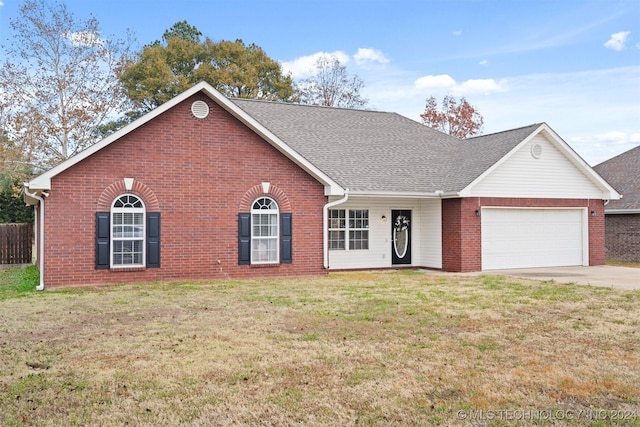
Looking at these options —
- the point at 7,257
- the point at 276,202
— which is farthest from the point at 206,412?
the point at 7,257

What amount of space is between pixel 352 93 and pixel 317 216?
88.3 ft

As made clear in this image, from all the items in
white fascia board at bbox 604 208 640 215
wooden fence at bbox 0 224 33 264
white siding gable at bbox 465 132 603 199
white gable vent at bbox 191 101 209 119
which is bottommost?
wooden fence at bbox 0 224 33 264

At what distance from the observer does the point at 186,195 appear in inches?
613

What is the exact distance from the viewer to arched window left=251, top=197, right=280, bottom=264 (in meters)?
16.4

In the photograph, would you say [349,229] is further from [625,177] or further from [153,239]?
[625,177]

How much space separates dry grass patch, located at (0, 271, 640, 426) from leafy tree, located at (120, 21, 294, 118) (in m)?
25.5

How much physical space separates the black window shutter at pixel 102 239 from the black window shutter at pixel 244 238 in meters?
3.30

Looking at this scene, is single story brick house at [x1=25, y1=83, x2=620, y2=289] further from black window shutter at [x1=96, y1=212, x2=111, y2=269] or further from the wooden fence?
the wooden fence

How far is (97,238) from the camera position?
14.5m

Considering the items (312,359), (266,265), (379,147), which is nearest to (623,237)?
(379,147)

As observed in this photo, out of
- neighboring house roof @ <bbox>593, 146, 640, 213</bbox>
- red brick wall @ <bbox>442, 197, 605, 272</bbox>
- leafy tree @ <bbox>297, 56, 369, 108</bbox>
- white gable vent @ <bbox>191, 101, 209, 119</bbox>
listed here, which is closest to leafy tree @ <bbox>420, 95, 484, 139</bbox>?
leafy tree @ <bbox>297, 56, 369, 108</bbox>

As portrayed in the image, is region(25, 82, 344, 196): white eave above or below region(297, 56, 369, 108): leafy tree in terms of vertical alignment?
below

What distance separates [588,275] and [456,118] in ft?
86.1

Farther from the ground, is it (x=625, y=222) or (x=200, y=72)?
(x=200, y=72)
